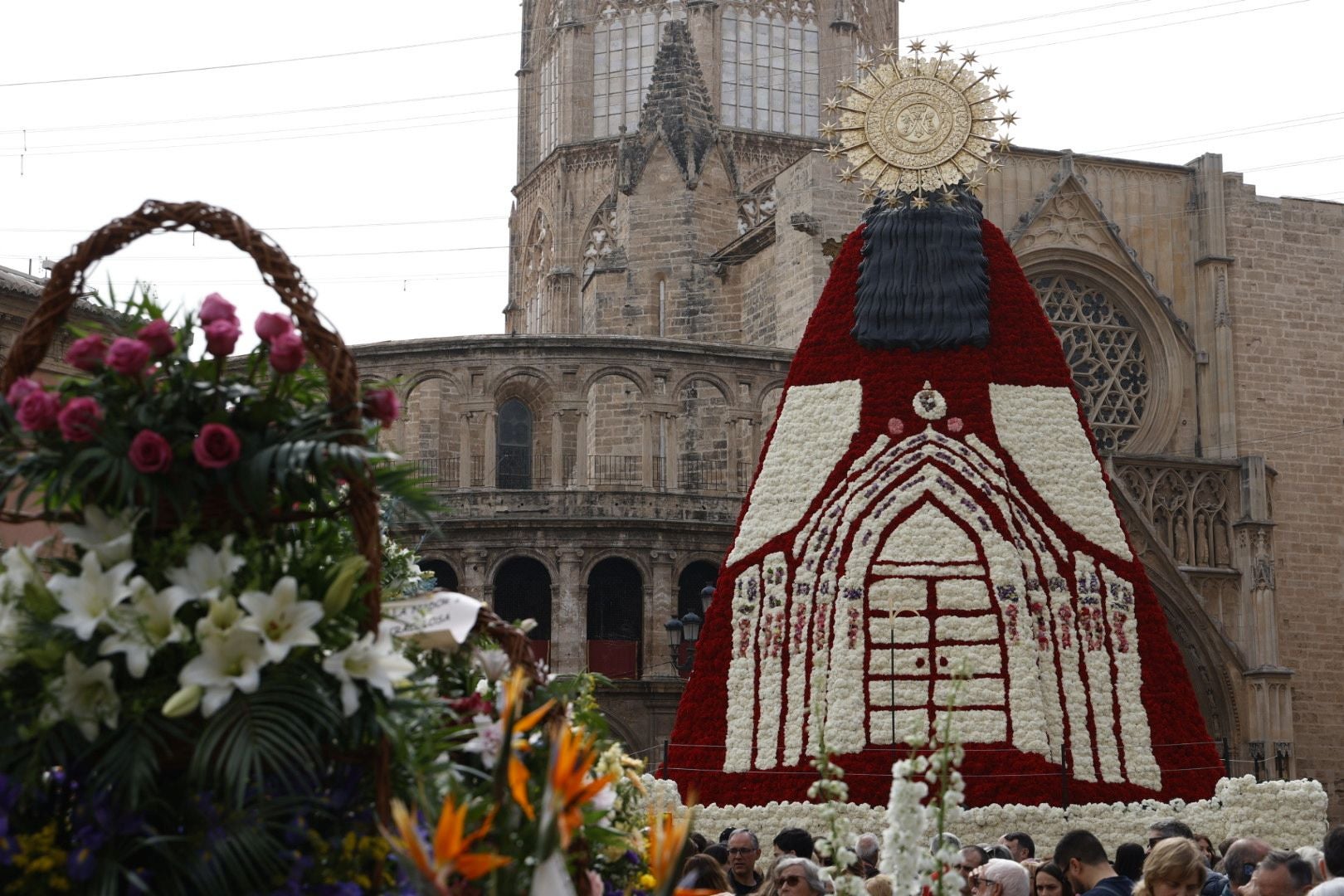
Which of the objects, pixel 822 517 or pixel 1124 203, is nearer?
pixel 822 517

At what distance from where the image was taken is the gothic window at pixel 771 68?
50281mm

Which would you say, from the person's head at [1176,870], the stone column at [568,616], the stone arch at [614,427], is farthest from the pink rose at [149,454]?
the stone arch at [614,427]

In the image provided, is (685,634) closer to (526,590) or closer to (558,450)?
(526,590)

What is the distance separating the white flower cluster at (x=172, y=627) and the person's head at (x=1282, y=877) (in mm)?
4348

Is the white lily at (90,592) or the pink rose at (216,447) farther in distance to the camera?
the pink rose at (216,447)

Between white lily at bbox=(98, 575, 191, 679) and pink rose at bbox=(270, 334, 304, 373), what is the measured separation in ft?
1.74

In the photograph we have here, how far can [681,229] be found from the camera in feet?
129

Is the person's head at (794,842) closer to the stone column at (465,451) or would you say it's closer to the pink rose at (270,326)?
the pink rose at (270,326)

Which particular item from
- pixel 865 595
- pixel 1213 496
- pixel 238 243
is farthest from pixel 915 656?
pixel 1213 496

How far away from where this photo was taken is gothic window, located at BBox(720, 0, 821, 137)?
165 ft

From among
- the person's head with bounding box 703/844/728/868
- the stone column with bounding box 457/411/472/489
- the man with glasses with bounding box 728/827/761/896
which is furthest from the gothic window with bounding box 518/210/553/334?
the man with glasses with bounding box 728/827/761/896

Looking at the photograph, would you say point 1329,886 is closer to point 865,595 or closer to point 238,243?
point 238,243

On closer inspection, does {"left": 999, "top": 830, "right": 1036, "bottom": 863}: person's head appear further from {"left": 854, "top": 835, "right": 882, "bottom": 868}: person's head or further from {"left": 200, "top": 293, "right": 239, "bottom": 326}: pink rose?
{"left": 200, "top": 293, "right": 239, "bottom": 326}: pink rose

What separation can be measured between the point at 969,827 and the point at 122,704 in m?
11.8
